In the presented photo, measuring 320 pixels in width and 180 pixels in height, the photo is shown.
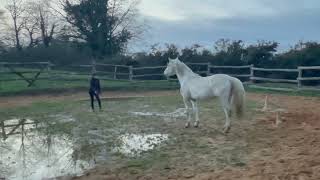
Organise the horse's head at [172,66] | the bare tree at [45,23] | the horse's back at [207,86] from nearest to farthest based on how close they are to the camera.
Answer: the horse's back at [207,86]
the horse's head at [172,66]
the bare tree at [45,23]

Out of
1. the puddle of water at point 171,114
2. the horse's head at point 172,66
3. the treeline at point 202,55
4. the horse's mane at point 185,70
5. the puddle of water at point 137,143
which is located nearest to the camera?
the puddle of water at point 137,143

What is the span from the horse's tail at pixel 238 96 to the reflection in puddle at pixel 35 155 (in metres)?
3.68

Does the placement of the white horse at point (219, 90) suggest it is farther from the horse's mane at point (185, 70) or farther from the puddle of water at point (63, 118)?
the puddle of water at point (63, 118)

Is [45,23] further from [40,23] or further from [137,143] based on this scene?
[137,143]

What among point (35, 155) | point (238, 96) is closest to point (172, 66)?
point (238, 96)

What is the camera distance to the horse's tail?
9.13 metres

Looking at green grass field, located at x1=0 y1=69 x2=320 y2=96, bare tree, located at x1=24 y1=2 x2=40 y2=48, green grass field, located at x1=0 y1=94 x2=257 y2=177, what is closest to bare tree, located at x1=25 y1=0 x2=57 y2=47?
bare tree, located at x1=24 y1=2 x2=40 y2=48

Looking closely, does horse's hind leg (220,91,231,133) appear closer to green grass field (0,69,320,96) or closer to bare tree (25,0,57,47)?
green grass field (0,69,320,96)

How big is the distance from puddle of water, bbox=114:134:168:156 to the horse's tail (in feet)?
5.60

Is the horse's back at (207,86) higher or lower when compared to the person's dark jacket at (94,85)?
higher

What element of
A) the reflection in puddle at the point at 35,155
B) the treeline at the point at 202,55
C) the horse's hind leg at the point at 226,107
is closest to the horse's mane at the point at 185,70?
the horse's hind leg at the point at 226,107

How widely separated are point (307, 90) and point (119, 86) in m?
9.50

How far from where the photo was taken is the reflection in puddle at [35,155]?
6.56 m

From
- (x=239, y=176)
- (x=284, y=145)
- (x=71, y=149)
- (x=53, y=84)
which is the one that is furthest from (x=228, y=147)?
(x=53, y=84)
